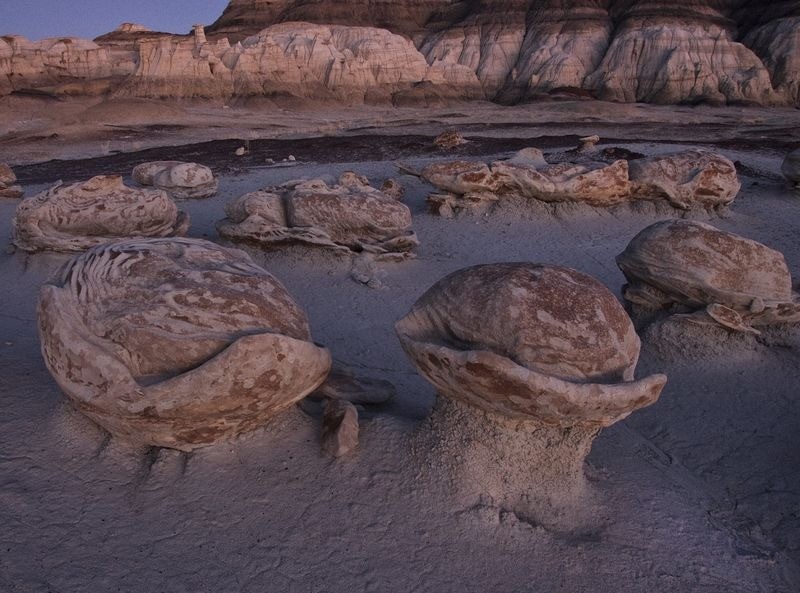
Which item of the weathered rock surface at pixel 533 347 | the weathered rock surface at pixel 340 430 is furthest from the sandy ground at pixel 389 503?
the weathered rock surface at pixel 533 347

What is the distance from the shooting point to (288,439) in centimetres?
267

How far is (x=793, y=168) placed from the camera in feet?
27.6

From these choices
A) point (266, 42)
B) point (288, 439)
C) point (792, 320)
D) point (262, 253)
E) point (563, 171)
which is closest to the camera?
point (288, 439)

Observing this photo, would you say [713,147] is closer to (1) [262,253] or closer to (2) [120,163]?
(1) [262,253]

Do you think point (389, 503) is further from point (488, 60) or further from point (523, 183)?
point (488, 60)

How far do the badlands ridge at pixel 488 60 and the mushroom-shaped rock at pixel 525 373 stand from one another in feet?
96.4

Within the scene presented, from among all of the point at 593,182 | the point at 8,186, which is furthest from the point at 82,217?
the point at 593,182

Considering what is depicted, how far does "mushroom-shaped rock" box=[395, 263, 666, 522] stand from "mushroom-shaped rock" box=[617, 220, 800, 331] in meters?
1.95

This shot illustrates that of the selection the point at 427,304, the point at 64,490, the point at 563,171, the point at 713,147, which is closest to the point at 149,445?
the point at 64,490

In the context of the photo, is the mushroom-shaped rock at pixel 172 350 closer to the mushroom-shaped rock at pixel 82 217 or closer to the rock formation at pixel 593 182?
the mushroom-shaped rock at pixel 82 217

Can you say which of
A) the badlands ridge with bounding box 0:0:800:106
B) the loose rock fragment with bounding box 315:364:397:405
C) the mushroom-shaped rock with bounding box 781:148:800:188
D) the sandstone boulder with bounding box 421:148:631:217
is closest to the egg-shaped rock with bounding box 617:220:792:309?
the loose rock fragment with bounding box 315:364:397:405

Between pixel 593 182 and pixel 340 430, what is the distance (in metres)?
5.79

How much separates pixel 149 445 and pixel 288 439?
59cm

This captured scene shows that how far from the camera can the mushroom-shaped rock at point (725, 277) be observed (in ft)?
13.5
